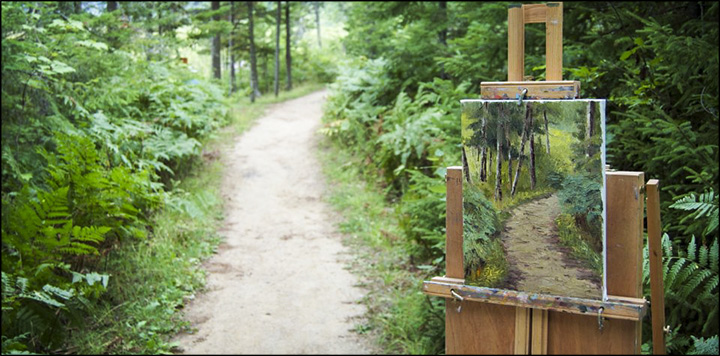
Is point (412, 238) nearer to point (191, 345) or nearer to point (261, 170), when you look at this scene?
point (191, 345)

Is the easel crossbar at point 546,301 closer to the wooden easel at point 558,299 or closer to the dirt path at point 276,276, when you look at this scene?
the wooden easel at point 558,299

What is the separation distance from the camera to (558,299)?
6.65 ft

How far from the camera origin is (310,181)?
11.1 m

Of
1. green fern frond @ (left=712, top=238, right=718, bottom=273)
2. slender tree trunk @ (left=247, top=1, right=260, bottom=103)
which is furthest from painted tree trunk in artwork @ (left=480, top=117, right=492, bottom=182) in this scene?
slender tree trunk @ (left=247, top=1, right=260, bottom=103)

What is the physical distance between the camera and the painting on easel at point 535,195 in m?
1.99

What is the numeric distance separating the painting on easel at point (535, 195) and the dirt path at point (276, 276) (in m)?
3.19

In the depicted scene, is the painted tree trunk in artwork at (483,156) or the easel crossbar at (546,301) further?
the painted tree trunk in artwork at (483,156)

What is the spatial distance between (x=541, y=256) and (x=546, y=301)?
0.15m

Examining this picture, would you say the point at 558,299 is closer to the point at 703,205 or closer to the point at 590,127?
the point at 590,127

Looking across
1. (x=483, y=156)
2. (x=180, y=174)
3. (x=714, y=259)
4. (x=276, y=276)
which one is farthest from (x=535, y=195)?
(x=180, y=174)

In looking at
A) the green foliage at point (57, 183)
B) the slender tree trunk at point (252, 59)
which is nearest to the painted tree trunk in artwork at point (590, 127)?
the green foliage at point (57, 183)

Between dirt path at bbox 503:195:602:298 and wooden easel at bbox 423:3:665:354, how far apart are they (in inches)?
1.7

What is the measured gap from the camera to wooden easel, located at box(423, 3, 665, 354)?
78.1 inches

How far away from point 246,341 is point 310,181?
607 centimetres
